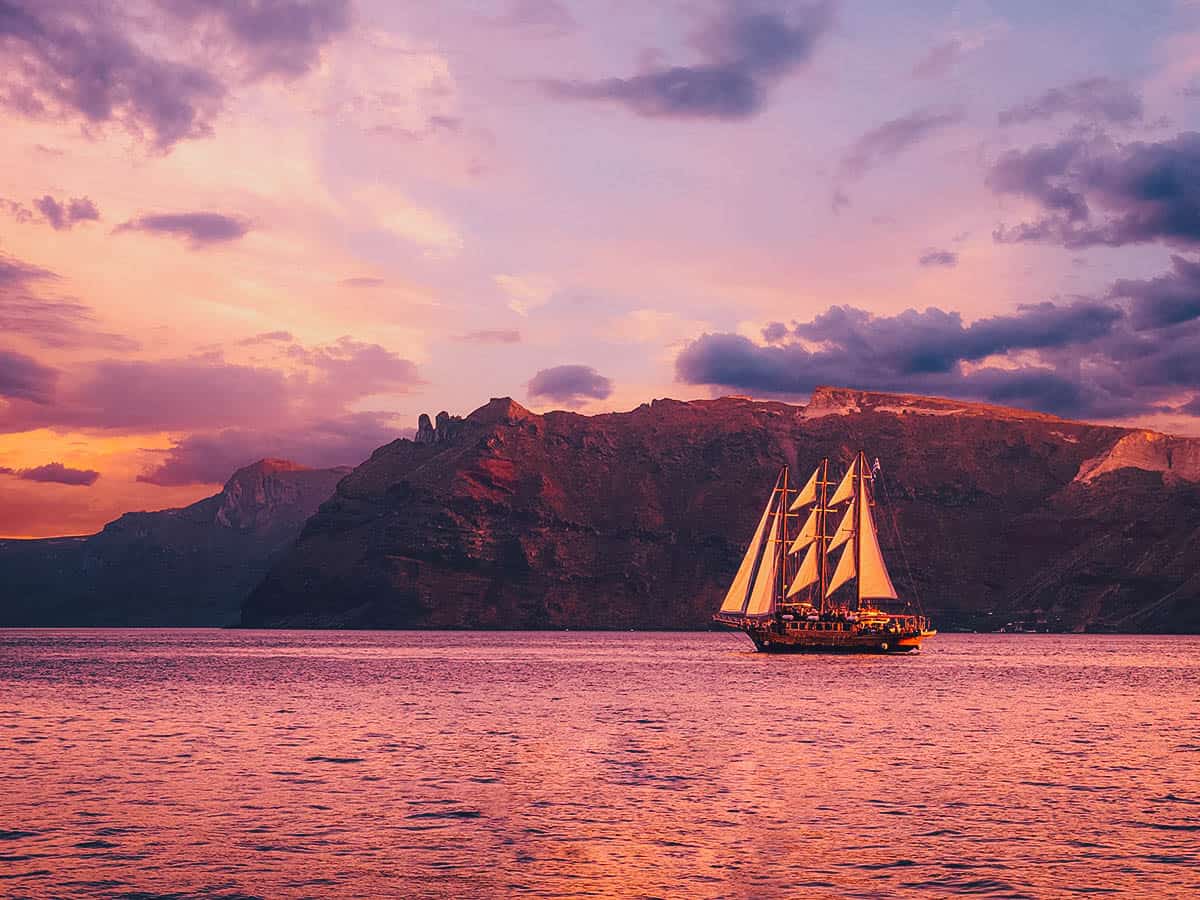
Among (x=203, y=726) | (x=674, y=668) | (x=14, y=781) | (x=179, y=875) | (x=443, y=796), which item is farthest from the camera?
(x=674, y=668)

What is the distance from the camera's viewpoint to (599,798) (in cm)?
4969

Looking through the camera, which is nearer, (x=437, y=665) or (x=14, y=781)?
(x=14, y=781)

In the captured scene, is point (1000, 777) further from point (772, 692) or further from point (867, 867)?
point (772, 692)

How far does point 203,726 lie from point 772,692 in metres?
51.6

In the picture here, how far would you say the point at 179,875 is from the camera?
118 feet

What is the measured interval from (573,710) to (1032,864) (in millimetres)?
59115

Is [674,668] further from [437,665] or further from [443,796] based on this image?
[443,796]

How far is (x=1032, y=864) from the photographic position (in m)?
37.3

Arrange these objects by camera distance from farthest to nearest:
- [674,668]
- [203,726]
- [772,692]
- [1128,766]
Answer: [674,668]
[772,692]
[203,726]
[1128,766]

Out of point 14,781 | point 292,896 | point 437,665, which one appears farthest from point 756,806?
point 437,665

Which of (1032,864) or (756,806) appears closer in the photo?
(1032,864)

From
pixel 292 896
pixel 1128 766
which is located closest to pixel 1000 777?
pixel 1128 766

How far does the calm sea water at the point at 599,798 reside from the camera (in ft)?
117

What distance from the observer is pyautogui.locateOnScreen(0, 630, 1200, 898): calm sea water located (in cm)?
3575
